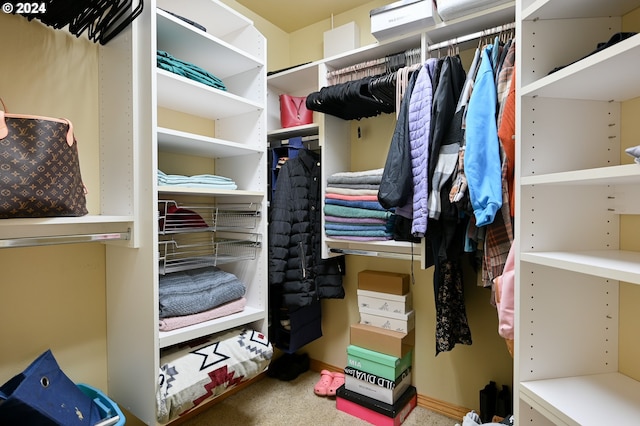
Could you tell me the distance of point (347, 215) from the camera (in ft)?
6.43

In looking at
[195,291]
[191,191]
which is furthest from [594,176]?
[195,291]

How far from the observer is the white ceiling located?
2.31 metres

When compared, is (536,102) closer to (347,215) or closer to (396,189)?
(396,189)

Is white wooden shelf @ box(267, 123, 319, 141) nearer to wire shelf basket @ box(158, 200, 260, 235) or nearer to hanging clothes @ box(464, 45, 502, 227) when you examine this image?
wire shelf basket @ box(158, 200, 260, 235)

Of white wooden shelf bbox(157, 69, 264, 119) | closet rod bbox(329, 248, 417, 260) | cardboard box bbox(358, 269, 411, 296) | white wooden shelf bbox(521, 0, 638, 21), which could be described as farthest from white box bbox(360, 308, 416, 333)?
white wooden shelf bbox(521, 0, 638, 21)

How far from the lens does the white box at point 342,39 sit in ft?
7.20

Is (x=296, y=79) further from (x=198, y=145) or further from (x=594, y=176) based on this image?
(x=594, y=176)

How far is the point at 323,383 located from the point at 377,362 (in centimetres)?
52

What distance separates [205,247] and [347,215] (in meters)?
0.87

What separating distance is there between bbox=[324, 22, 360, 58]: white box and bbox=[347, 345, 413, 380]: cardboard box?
1911 mm

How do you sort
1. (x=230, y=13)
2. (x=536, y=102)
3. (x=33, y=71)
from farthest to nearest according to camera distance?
(x=230, y=13)
(x=33, y=71)
(x=536, y=102)

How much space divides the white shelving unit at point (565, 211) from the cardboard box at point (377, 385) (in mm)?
1020

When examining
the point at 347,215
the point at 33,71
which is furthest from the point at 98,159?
the point at 347,215

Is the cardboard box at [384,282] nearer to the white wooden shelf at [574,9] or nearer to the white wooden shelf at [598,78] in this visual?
the white wooden shelf at [598,78]
